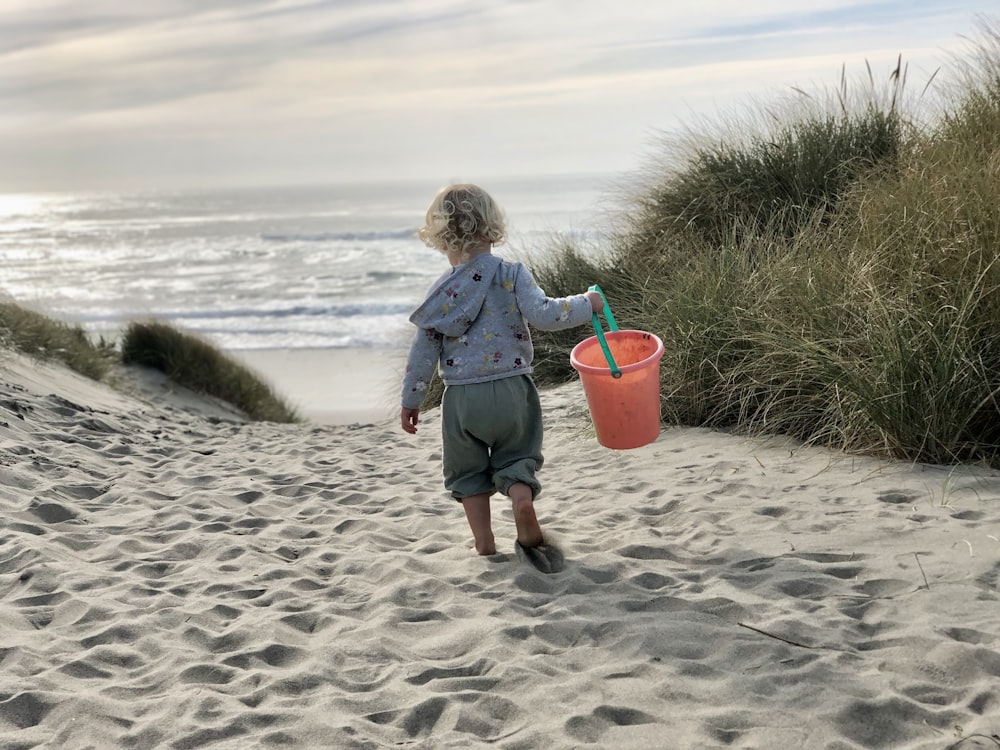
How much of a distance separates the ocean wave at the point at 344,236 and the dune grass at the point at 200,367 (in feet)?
76.9

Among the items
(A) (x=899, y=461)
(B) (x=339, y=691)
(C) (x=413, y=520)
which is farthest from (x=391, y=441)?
(B) (x=339, y=691)

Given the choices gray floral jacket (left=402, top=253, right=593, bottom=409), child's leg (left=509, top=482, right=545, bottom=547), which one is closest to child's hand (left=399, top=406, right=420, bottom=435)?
gray floral jacket (left=402, top=253, right=593, bottom=409)

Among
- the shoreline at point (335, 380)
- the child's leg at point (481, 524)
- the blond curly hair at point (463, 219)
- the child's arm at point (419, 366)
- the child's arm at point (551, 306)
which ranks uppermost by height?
the blond curly hair at point (463, 219)

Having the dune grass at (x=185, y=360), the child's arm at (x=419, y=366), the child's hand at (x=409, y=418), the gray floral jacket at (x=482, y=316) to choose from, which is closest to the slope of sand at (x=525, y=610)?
the child's hand at (x=409, y=418)

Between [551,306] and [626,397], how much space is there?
20.1 inches

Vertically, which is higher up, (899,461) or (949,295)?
(949,295)

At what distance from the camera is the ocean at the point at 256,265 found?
58.6 ft

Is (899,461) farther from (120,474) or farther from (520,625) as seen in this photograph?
(120,474)

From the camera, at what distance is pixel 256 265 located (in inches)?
1173

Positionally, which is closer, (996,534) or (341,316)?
(996,534)

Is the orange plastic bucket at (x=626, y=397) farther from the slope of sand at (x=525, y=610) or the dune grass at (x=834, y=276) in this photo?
the dune grass at (x=834, y=276)

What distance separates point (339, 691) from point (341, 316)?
692 inches

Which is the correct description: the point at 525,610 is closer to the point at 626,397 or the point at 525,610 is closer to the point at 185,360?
the point at 626,397

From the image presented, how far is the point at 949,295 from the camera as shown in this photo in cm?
465
